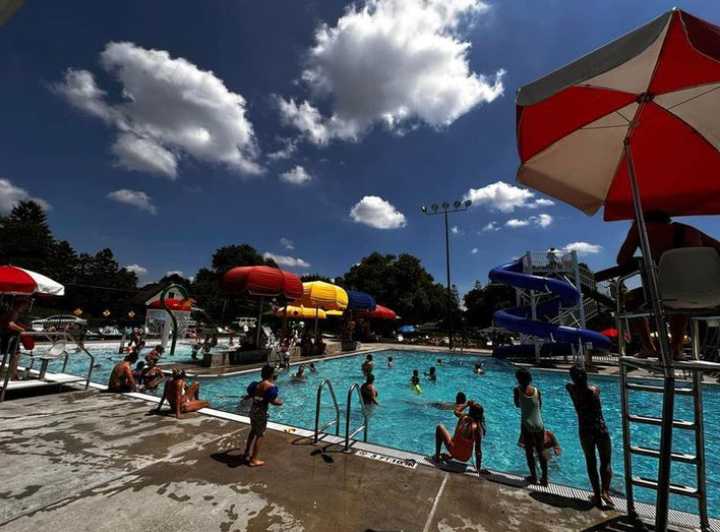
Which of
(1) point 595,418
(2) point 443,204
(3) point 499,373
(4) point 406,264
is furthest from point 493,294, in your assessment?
(1) point 595,418

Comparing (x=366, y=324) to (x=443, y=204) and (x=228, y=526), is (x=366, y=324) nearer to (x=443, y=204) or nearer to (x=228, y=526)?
(x=443, y=204)

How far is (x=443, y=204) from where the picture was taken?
1339 inches

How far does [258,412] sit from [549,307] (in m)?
23.1

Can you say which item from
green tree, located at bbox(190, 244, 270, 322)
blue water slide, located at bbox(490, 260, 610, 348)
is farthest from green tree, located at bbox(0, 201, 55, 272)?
blue water slide, located at bbox(490, 260, 610, 348)

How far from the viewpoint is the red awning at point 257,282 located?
13.1 meters

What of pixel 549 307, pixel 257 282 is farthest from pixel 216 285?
pixel 549 307

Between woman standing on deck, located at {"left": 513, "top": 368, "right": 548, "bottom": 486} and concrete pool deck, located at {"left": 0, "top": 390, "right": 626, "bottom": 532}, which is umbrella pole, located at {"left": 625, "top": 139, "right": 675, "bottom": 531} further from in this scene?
woman standing on deck, located at {"left": 513, "top": 368, "right": 548, "bottom": 486}

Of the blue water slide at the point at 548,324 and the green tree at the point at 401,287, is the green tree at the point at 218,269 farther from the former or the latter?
the blue water slide at the point at 548,324

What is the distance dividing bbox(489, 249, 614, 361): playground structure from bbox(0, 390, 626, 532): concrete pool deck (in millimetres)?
16149

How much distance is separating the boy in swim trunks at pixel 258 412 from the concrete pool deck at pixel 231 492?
21 centimetres

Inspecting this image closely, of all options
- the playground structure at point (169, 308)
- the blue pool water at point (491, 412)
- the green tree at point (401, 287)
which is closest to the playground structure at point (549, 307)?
the blue pool water at point (491, 412)

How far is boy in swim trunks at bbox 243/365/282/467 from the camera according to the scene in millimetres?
4367

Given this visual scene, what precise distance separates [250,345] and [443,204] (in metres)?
26.2

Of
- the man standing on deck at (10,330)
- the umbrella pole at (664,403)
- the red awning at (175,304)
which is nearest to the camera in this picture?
the umbrella pole at (664,403)
